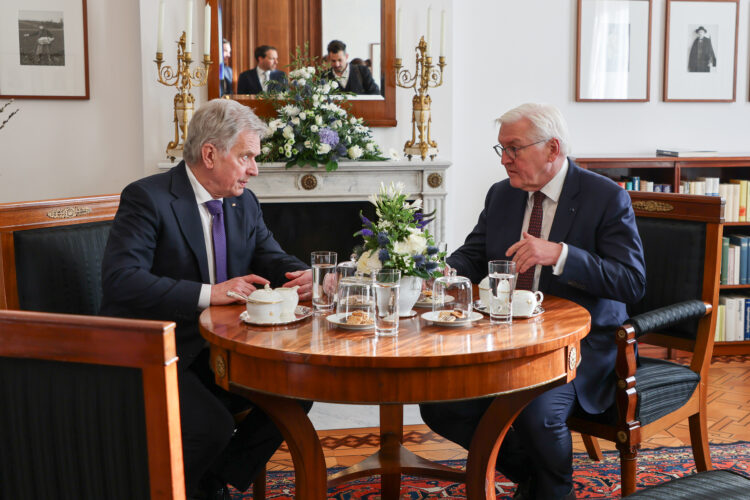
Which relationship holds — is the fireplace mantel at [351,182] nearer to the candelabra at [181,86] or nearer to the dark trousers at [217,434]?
Answer: the candelabra at [181,86]

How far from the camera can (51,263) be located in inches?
106

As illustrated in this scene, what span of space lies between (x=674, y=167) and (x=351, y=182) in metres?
1.99

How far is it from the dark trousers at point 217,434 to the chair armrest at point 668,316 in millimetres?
1164

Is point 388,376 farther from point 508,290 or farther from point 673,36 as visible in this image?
point 673,36

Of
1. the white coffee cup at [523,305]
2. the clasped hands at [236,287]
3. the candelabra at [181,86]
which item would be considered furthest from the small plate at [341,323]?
the candelabra at [181,86]

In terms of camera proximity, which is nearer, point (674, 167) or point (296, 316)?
point (296, 316)

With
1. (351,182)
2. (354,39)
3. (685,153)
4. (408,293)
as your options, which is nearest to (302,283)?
(408,293)

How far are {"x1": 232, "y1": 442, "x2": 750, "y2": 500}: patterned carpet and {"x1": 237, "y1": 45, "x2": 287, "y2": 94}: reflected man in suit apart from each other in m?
2.37

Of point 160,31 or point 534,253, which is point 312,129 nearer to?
point 160,31

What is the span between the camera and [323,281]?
2240 millimetres

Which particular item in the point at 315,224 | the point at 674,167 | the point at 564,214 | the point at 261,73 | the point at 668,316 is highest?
the point at 261,73

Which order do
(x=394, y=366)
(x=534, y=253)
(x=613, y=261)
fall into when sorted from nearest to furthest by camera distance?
(x=394, y=366)
(x=534, y=253)
(x=613, y=261)

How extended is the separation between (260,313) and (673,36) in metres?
4.08

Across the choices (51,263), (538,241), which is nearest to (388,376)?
(538,241)
